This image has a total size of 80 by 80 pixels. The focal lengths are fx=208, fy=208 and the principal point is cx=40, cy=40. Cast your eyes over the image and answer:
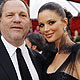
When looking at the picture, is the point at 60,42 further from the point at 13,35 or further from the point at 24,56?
the point at 13,35

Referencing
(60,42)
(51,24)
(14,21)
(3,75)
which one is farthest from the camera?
(60,42)

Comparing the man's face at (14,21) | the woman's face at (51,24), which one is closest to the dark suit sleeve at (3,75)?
the man's face at (14,21)

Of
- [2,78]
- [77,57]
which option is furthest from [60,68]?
[2,78]

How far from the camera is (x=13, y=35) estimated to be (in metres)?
2.01

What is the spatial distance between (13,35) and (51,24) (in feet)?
1.37

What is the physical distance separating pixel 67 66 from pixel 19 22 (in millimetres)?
660

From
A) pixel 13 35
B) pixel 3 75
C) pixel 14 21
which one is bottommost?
pixel 3 75

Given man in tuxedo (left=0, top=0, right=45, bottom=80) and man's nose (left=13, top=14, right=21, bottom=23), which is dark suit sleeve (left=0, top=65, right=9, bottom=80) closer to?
man in tuxedo (left=0, top=0, right=45, bottom=80)

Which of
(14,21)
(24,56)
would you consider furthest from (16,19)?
(24,56)

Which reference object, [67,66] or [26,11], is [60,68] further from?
[26,11]

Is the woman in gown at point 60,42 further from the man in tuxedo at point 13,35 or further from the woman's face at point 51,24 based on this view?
the man in tuxedo at point 13,35

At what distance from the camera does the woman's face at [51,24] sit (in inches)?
84.7

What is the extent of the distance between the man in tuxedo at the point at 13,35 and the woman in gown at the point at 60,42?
0.60 ft

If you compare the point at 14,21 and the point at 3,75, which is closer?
the point at 3,75
